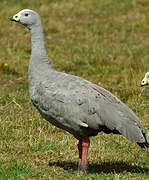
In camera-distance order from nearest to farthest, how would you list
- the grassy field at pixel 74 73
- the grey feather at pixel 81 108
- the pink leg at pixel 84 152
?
1. the grey feather at pixel 81 108
2. the pink leg at pixel 84 152
3. the grassy field at pixel 74 73

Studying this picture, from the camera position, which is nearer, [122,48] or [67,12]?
[122,48]

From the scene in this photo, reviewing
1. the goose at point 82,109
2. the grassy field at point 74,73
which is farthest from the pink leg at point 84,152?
the grassy field at point 74,73

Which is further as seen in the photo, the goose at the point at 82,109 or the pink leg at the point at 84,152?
the pink leg at the point at 84,152

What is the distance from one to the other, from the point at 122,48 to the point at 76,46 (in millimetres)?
1124

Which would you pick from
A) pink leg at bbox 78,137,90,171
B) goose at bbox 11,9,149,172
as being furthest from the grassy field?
goose at bbox 11,9,149,172

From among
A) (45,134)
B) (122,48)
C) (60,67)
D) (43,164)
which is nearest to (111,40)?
(122,48)

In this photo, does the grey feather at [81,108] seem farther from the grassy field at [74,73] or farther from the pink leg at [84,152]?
the grassy field at [74,73]

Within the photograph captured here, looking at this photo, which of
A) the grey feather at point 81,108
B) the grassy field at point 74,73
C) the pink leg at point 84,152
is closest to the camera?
the grey feather at point 81,108

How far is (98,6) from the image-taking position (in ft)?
48.9

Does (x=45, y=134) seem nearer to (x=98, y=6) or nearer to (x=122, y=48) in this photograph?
(x=122, y=48)

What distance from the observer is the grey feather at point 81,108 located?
491cm

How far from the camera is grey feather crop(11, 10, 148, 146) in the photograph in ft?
16.1

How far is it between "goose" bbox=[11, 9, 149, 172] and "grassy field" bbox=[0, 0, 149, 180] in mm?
501

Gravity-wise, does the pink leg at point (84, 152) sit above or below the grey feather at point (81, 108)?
below
